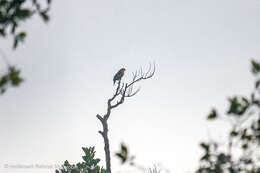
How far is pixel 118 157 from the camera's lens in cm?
274

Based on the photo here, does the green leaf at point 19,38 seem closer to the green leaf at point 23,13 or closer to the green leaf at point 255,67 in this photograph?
the green leaf at point 23,13

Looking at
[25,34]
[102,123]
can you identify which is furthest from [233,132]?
[102,123]

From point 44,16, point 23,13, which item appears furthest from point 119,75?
point 23,13

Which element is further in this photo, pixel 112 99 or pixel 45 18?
pixel 112 99

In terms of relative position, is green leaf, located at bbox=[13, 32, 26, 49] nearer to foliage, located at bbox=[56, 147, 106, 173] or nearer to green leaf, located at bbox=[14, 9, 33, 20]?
green leaf, located at bbox=[14, 9, 33, 20]

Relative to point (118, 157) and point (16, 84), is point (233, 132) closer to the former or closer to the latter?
point (118, 157)

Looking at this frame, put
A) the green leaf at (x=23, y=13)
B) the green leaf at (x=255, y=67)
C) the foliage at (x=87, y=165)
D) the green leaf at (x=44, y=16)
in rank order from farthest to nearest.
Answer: the foliage at (x=87, y=165), the green leaf at (x=44, y=16), the green leaf at (x=23, y=13), the green leaf at (x=255, y=67)

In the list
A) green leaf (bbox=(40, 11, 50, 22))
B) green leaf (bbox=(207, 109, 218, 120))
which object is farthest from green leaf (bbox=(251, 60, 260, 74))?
green leaf (bbox=(40, 11, 50, 22))

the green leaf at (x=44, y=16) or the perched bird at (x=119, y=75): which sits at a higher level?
the perched bird at (x=119, y=75)

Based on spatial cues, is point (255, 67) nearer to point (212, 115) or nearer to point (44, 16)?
point (212, 115)

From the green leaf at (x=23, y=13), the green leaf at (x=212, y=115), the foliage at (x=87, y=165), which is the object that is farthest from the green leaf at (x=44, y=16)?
the foliage at (x=87, y=165)

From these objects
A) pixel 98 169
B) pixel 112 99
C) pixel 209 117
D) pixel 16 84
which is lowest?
pixel 98 169

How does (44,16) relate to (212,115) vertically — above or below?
above

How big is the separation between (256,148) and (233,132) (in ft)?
0.65
